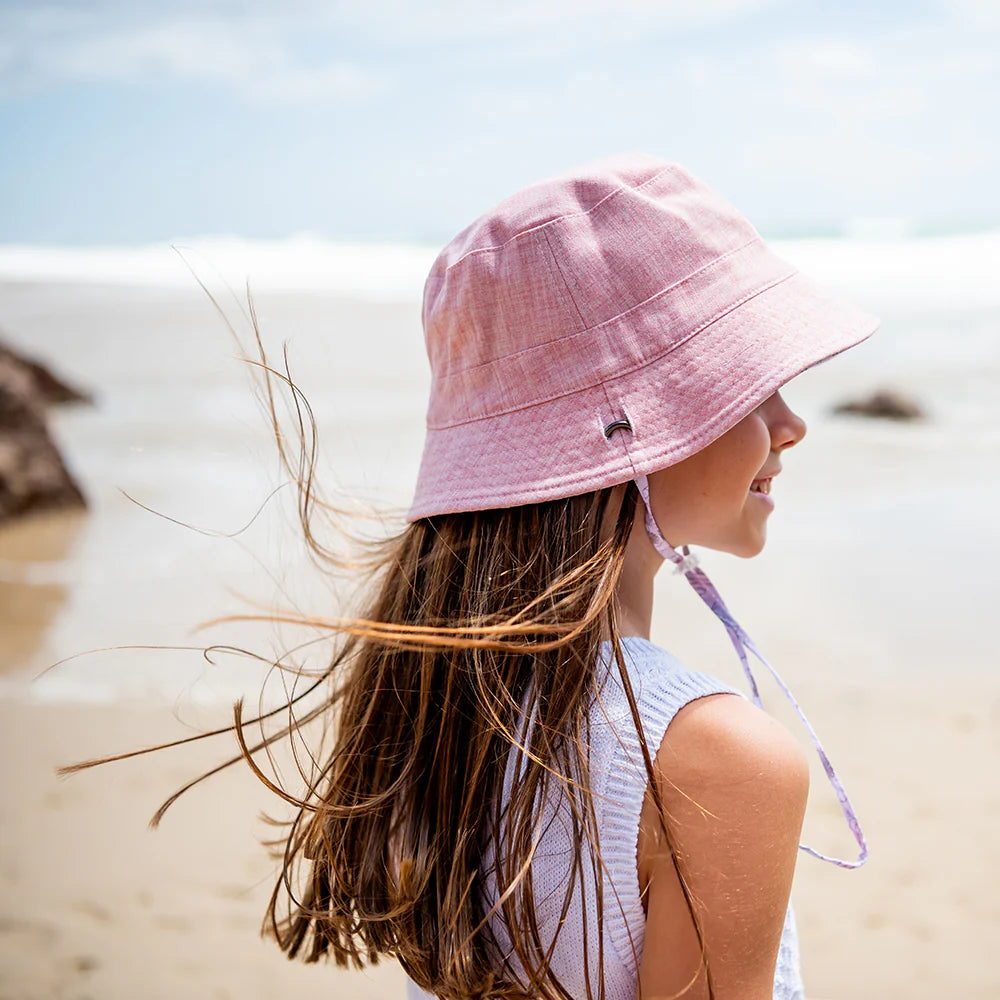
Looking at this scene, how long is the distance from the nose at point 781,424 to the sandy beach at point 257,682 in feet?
2.35

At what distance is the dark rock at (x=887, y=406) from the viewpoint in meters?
8.91

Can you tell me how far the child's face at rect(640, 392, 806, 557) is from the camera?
4.50ft

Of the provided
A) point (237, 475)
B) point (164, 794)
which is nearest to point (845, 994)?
point (164, 794)

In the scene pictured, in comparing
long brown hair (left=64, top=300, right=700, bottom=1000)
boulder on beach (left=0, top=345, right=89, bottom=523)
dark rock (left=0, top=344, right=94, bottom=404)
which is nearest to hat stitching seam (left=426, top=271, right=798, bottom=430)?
long brown hair (left=64, top=300, right=700, bottom=1000)

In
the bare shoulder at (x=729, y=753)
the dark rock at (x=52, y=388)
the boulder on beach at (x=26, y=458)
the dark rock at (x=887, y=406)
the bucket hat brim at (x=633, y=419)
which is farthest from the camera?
the dark rock at (x=52, y=388)

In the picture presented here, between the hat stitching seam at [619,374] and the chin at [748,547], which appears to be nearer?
the hat stitching seam at [619,374]

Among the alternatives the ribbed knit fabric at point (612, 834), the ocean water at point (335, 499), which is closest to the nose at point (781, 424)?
the ribbed knit fabric at point (612, 834)

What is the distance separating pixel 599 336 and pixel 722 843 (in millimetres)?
595

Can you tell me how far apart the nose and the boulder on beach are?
5938 mm

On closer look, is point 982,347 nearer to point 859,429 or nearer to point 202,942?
point 859,429

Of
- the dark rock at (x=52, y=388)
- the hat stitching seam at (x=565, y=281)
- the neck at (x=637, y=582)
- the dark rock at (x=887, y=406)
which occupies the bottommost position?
the dark rock at (x=887, y=406)

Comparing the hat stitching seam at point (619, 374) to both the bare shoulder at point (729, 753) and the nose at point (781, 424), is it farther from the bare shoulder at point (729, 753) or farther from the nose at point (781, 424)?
the bare shoulder at point (729, 753)

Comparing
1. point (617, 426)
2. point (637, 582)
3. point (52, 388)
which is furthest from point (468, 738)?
point (52, 388)

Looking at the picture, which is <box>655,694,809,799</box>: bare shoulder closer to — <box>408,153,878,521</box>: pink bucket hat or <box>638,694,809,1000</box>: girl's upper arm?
<box>638,694,809,1000</box>: girl's upper arm
